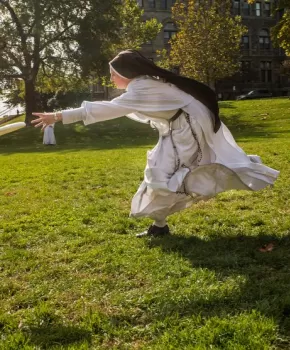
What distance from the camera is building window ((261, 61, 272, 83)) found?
220 feet

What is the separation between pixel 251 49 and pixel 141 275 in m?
66.8

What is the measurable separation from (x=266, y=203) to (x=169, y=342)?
420cm

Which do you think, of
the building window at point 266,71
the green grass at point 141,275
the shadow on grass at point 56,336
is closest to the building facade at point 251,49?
the building window at point 266,71

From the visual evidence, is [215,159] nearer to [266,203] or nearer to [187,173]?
[187,173]

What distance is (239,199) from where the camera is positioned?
7152 mm

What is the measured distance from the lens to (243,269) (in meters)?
4.04

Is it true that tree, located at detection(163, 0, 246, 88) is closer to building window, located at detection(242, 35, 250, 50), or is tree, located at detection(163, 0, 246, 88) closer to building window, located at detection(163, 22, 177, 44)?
building window, located at detection(163, 22, 177, 44)

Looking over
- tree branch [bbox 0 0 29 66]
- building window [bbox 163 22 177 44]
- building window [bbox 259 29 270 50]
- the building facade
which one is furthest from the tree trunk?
building window [bbox 259 29 270 50]

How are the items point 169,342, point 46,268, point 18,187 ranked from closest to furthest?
1. point 169,342
2. point 46,268
3. point 18,187

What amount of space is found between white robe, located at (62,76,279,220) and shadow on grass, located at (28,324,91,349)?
6.43 feet

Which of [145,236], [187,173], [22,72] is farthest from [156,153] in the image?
[22,72]

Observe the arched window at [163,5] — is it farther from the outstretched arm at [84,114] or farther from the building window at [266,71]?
the outstretched arm at [84,114]

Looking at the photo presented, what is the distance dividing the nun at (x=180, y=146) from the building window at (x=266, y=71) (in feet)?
215

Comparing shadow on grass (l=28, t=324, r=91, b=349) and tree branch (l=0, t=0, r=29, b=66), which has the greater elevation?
tree branch (l=0, t=0, r=29, b=66)
